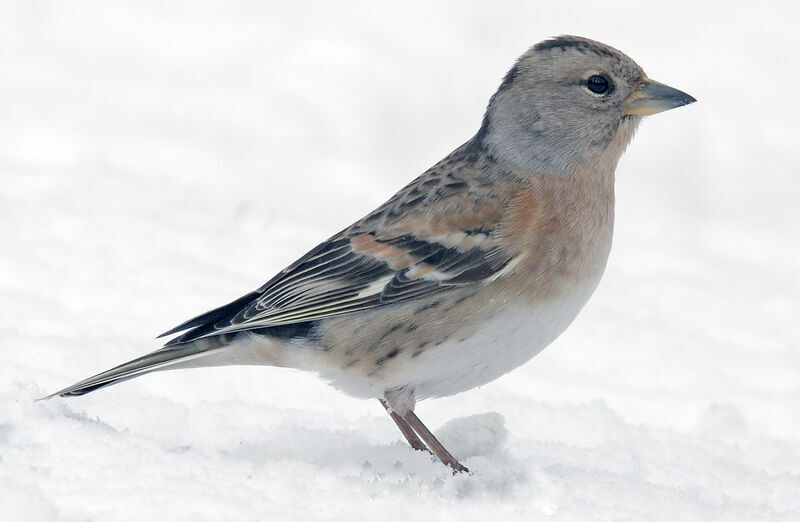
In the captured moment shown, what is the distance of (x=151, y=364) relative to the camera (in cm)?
461

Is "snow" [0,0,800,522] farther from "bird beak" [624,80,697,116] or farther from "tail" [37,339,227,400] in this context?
"bird beak" [624,80,697,116]

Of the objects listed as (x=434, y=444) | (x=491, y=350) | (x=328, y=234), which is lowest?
(x=434, y=444)

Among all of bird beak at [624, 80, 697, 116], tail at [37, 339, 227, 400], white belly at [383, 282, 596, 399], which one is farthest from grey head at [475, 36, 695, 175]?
tail at [37, 339, 227, 400]

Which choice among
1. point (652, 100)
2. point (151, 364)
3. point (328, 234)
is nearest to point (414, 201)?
point (652, 100)

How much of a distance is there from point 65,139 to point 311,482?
583 centimetres

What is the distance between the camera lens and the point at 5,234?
720cm

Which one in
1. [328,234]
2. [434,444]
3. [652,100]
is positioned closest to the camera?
[434,444]

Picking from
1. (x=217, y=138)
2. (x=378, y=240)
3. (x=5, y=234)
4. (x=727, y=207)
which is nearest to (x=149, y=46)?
(x=217, y=138)

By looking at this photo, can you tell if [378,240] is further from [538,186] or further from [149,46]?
[149,46]

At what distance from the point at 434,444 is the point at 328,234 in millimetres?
3976

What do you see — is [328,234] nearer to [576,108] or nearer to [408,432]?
[576,108]

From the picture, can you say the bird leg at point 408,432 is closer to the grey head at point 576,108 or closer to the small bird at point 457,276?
the small bird at point 457,276

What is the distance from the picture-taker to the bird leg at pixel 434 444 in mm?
4600

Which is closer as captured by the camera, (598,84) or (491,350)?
(491,350)
